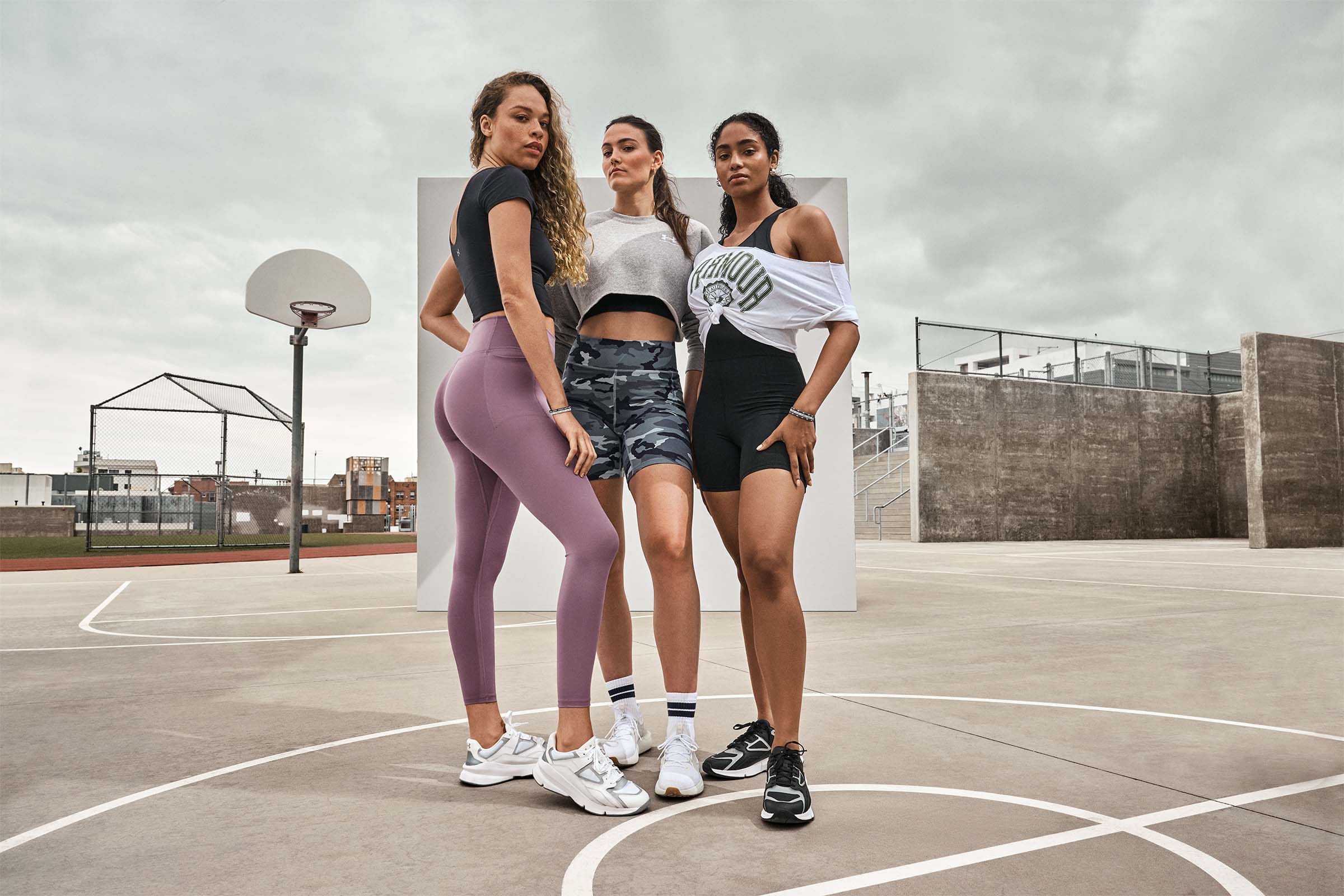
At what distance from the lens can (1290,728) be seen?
2396mm

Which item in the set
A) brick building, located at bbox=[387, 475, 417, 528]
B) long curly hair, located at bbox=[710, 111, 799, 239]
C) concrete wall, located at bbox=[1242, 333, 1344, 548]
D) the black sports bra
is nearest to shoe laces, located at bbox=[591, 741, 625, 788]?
the black sports bra

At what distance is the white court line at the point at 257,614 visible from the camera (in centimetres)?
525

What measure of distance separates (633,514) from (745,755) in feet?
12.0

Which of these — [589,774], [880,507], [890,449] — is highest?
[890,449]

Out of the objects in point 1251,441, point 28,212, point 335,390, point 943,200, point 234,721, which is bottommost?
point 234,721

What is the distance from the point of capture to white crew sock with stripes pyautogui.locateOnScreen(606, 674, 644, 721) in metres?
2.18

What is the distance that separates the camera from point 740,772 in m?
2.01

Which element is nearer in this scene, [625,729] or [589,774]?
[589,774]

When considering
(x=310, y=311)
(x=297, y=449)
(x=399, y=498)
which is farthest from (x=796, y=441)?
(x=399, y=498)

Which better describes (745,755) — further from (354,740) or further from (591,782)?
(354,740)

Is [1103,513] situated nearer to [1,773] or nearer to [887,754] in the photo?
[887,754]

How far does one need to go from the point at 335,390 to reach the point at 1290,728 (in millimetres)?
21763

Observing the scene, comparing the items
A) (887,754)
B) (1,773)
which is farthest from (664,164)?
(1,773)

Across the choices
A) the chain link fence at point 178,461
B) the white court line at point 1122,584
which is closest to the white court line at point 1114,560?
the white court line at point 1122,584
